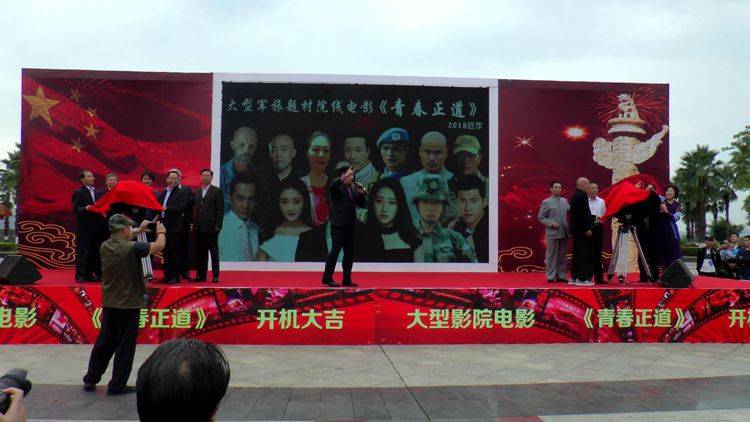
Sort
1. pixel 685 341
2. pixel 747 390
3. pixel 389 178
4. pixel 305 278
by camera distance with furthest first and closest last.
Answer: pixel 389 178, pixel 305 278, pixel 685 341, pixel 747 390

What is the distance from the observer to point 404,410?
3645 mm

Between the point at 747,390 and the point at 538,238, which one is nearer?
the point at 747,390

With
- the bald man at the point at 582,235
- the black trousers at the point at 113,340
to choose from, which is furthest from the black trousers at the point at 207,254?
the bald man at the point at 582,235

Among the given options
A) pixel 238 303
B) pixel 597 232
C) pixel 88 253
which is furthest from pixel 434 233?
pixel 88 253

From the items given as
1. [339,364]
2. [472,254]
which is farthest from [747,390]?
[472,254]

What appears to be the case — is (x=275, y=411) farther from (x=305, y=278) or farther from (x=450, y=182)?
(x=450, y=182)

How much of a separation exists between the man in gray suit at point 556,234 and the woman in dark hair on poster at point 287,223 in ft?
12.9

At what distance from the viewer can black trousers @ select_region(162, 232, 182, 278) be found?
6.49 metres

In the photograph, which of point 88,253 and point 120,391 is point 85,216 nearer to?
point 88,253

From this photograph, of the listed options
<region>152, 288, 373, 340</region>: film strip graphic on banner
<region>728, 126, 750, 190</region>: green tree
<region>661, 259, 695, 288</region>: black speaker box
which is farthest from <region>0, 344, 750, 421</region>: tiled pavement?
<region>728, 126, 750, 190</region>: green tree

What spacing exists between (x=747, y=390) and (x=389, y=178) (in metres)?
5.85

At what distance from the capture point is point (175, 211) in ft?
22.2

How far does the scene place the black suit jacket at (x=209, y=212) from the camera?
671 cm

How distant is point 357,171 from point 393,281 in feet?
8.30
